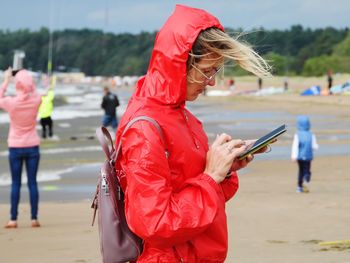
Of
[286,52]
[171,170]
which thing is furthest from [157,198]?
[286,52]

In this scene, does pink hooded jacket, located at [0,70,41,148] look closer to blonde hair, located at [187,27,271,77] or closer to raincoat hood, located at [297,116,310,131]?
raincoat hood, located at [297,116,310,131]

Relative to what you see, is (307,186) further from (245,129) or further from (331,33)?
(331,33)

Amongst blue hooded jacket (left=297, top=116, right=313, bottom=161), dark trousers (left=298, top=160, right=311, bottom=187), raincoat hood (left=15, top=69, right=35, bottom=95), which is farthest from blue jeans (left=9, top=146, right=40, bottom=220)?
blue hooded jacket (left=297, top=116, right=313, bottom=161)

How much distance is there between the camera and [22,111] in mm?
9578

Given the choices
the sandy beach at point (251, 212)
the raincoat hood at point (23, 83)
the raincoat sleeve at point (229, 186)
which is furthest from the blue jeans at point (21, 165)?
the raincoat sleeve at point (229, 186)

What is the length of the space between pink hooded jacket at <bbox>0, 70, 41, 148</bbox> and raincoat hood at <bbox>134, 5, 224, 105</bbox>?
6.31 m

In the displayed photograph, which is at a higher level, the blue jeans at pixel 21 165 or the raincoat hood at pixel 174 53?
the raincoat hood at pixel 174 53

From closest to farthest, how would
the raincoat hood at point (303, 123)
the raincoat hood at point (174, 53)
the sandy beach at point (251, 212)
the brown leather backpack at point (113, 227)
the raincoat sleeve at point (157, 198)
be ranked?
1. the raincoat sleeve at point (157, 198)
2. the raincoat hood at point (174, 53)
3. the brown leather backpack at point (113, 227)
4. the sandy beach at point (251, 212)
5. the raincoat hood at point (303, 123)

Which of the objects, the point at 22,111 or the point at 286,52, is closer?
the point at 22,111

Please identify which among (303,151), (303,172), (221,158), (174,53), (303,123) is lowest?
(303,172)

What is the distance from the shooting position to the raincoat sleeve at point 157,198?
311cm

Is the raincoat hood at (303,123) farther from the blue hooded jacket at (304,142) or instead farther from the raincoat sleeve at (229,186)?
the raincoat sleeve at (229,186)

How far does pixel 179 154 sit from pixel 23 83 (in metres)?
6.47

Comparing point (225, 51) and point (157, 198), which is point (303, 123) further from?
point (157, 198)
